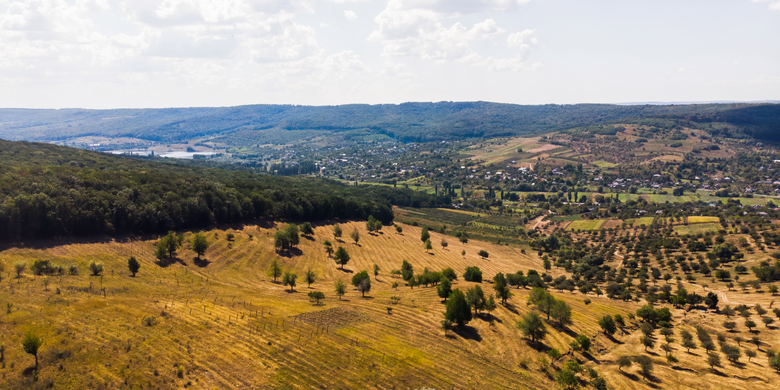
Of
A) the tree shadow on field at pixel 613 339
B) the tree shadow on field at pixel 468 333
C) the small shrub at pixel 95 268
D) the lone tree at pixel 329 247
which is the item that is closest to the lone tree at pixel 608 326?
the tree shadow on field at pixel 613 339

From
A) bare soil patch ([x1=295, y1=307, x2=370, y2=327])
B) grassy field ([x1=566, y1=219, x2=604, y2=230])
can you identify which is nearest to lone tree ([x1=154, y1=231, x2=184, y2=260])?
bare soil patch ([x1=295, y1=307, x2=370, y2=327])

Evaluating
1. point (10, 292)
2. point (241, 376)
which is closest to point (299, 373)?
point (241, 376)

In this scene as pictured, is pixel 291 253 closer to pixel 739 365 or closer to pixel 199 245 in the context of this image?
pixel 199 245

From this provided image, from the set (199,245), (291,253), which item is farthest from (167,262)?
(291,253)

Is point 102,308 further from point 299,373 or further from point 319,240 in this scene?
point 319,240

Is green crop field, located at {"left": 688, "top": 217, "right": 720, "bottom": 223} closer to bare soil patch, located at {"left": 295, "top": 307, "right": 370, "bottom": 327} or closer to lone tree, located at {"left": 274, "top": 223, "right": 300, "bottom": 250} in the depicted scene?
lone tree, located at {"left": 274, "top": 223, "right": 300, "bottom": 250}

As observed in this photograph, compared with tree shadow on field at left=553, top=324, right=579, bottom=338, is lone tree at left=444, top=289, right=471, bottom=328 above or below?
above

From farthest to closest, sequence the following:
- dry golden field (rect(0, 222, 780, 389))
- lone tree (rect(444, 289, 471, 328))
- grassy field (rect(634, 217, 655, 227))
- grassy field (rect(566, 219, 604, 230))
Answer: grassy field (rect(566, 219, 604, 230))
grassy field (rect(634, 217, 655, 227))
lone tree (rect(444, 289, 471, 328))
dry golden field (rect(0, 222, 780, 389))
